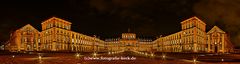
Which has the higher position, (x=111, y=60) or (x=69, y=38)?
(x=69, y=38)

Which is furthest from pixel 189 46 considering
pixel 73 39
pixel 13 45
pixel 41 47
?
pixel 13 45

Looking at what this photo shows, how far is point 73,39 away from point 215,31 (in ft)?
210

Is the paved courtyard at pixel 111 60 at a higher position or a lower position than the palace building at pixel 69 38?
lower

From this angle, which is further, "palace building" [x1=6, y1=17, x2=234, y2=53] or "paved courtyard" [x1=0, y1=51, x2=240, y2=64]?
"palace building" [x1=6, y1=17, x2=234, y2=53]

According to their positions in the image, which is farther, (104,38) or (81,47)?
(104,38)

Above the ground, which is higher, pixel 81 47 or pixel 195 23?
pixel 195 23

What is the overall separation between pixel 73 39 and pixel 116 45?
7149 centimetres

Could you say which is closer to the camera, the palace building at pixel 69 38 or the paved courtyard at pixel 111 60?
the paved courtyard at pixel 111 60

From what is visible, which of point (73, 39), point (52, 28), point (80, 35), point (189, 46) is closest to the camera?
point (52, 28)

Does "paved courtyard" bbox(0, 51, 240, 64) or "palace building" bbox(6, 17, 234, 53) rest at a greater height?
"palace building" bbox(6, 17, 234, 53)

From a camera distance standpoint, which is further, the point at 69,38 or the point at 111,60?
the point at 69,38

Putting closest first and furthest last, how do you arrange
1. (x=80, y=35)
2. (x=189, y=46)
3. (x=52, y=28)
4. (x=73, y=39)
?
(x=52, y=28)
(x=189, y=46)
(x=73, y=39)
(x=80, y=35)

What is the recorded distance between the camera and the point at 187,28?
120562 mm

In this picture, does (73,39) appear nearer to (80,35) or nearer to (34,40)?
(80,35)
